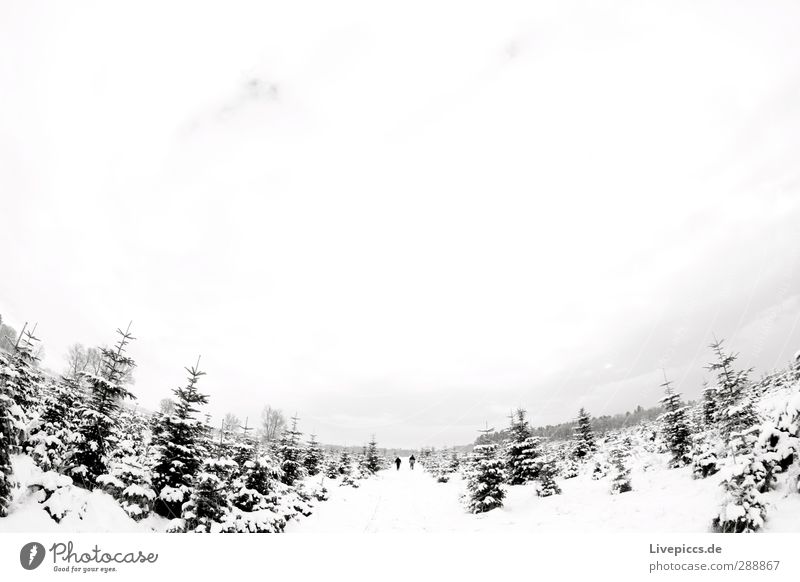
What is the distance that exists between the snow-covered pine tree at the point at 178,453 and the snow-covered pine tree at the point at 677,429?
19.0m

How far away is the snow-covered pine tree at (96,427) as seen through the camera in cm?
816

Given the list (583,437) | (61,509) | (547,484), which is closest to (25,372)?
(61,509)

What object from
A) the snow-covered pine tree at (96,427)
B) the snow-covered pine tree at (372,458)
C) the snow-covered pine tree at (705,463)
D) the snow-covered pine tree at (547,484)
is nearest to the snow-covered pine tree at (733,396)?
the snow-covered pine tree at (705,463)

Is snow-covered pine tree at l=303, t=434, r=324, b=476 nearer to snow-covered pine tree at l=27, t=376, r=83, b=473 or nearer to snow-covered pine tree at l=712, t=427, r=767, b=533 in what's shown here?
snow-covered pine tree at l=27, t=376, r=83, b=473

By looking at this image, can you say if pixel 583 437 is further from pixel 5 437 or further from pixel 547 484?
pixel 5 437

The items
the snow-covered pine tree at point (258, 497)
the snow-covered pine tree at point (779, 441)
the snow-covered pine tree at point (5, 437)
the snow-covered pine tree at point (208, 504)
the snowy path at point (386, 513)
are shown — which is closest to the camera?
the snow-covered pine tree at point (5, 437)

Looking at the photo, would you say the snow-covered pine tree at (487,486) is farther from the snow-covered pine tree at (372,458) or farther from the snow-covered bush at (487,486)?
the snow-covered pine tree at (372,458)

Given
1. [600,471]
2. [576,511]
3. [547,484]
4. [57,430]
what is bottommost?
[576,511]

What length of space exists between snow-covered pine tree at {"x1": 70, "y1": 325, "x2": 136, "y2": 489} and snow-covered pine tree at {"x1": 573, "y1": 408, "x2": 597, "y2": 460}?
29177 mm

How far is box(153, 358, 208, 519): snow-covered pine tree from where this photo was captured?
9.11 metres

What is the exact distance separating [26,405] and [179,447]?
3493mm

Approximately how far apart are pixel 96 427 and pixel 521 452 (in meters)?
18.2

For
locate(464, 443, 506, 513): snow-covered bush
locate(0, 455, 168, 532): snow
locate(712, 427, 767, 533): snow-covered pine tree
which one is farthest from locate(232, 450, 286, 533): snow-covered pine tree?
locate(712, 427, 767, 533): snow-covered pine tree

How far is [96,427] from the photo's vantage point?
831cm
